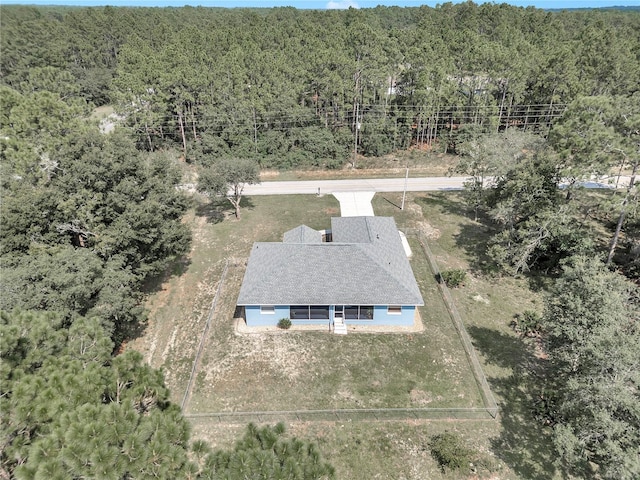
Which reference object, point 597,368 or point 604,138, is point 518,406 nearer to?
point 597,368

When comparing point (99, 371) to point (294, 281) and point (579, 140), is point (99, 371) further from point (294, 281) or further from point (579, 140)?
point (579, 140)

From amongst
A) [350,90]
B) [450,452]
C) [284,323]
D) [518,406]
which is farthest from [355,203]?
[450,452]

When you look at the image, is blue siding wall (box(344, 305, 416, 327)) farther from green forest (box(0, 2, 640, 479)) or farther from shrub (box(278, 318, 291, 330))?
green forest (box(0, 2, 640, 479))

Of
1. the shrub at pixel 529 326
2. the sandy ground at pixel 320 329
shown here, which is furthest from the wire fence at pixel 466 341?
the shrub at pixel 529 326

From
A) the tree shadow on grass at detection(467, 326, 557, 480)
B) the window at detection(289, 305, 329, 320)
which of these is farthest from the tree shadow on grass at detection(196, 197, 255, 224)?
the tree shadow on grass at detection(467, 326, 557, 480)

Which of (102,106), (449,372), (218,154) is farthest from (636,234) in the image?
(102,106)

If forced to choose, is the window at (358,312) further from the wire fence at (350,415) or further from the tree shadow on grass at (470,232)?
the tree shadow on grass at (470,232)
